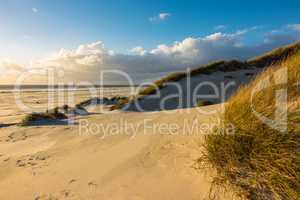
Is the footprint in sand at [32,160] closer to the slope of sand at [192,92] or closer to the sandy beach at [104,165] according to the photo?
the sandy beach at [104,165]

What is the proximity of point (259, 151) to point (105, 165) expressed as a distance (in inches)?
78.9

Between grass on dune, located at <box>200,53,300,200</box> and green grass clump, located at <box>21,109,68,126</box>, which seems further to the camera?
green grass clump, located at <box>21,109,68,126</box>

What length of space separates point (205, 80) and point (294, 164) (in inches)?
425

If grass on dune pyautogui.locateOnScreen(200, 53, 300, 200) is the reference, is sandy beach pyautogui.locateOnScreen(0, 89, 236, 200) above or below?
below

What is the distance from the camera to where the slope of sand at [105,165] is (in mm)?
2215

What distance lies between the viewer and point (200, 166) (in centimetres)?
252

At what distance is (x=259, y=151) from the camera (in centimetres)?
189

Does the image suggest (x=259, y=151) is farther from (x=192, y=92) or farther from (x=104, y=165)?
(x=192, y=92)

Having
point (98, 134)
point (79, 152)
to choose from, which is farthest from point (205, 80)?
point (79, 152)

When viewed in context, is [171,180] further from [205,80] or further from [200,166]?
[205,80]

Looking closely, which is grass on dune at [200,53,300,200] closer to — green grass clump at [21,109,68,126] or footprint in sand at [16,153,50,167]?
footprint in sand at [16,153,50,167]

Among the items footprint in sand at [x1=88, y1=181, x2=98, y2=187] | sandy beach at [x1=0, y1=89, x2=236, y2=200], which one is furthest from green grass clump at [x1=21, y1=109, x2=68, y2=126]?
footprint in sand at [x1=88, y1=181, x2=98, y2=187]

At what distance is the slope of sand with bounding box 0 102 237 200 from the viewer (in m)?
2.21

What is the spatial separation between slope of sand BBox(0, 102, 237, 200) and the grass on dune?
241 millimetres
